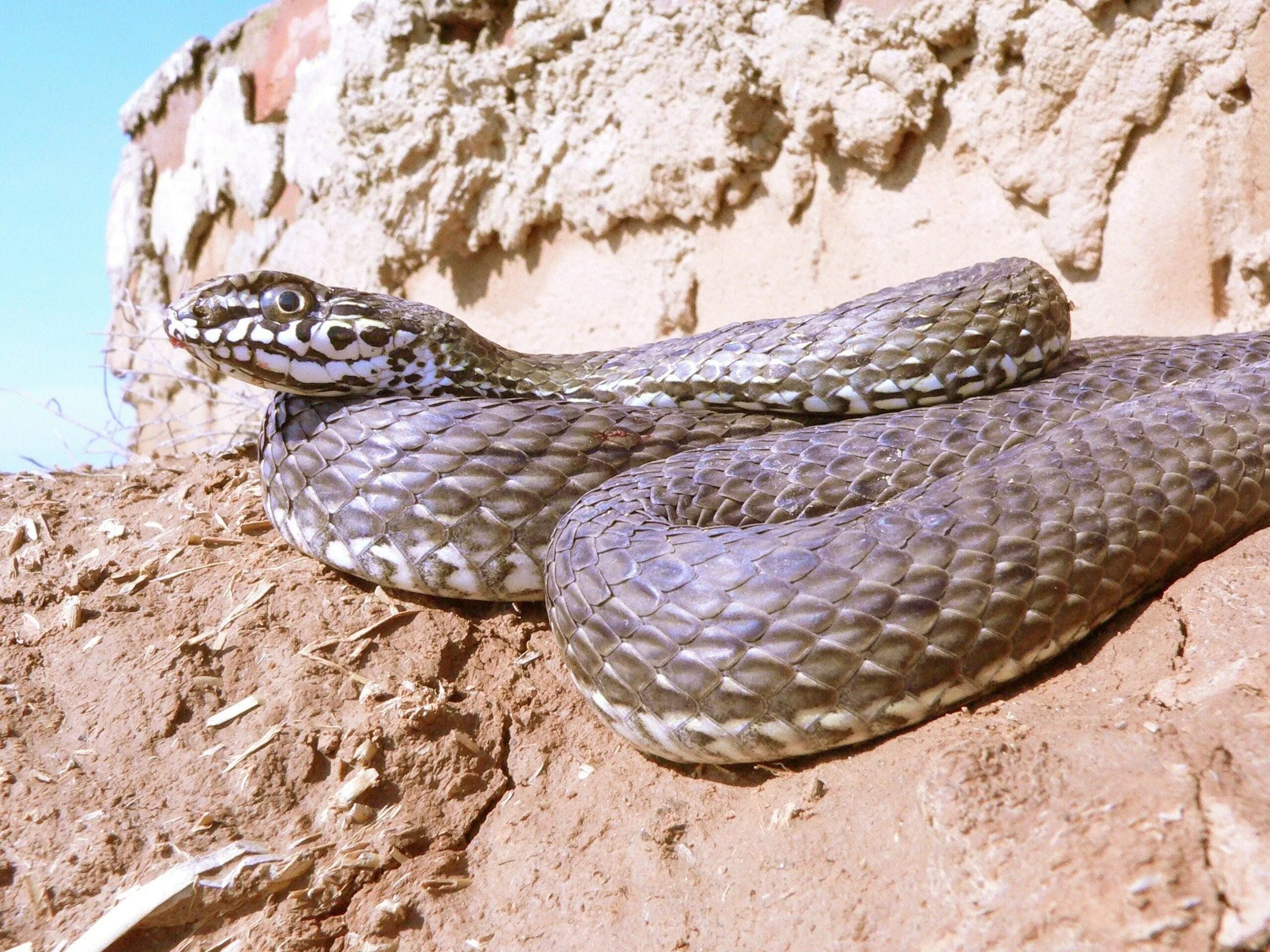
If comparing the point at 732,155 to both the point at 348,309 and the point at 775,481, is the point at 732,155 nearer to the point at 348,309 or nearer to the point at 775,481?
the point at 348,309

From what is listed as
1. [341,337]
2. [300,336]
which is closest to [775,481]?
[341,337]

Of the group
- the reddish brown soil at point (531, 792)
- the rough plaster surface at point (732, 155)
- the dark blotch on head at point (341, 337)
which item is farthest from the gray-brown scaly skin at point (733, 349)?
the rough plaster surface at point (732, 155)

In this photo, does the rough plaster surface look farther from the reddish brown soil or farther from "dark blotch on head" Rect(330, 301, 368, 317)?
the reddish brown soil

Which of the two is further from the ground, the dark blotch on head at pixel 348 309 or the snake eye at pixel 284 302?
the snake eye at pixel 284 302

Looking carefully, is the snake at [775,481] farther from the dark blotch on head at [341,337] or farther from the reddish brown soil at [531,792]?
the reddish brown soil at [531,792]

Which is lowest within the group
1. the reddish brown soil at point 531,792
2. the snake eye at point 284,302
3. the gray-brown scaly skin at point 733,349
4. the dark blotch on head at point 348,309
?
the reddish brown soil at point 531,792

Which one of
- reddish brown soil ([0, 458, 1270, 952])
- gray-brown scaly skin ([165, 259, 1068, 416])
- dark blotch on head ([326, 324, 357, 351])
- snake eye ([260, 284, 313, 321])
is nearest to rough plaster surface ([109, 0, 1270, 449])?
gray-brown scaly skin ([165, 259, 1068, 416])

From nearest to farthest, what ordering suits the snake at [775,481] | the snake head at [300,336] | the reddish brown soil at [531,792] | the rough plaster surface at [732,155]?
the reddish brown soil at [531,792]
the snake at [775,481]
the snake head at [300,336]
the rough plaster surface at [732,155]

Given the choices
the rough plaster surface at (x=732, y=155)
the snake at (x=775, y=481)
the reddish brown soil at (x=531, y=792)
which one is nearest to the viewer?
the reddish brown soil at (x=531, y=792)
